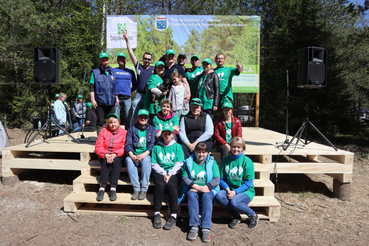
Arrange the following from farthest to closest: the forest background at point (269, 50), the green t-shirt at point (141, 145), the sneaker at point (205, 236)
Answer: the forest background at point (269, 50), the green t-shirt at point (141, 145), the sneaker at point (205, 236)

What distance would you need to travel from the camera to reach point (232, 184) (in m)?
3.08

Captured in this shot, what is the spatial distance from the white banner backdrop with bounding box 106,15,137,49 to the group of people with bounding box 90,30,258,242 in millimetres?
4283

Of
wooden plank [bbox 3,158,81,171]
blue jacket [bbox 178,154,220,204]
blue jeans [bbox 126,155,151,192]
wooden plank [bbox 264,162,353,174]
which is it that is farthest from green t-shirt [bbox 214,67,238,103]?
wooden plank [bbox 3,158,81,171]

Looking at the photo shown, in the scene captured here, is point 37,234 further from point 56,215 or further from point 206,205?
point 206,205

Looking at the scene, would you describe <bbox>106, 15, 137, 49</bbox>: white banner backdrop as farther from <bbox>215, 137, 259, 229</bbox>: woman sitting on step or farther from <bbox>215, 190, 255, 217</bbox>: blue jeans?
<bbox>215, 190, 255, 217</bbox>: blue jeans

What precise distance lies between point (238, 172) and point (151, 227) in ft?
3.78

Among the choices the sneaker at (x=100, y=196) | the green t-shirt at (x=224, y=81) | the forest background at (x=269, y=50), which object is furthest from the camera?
the forest background at (x=269, y=50)

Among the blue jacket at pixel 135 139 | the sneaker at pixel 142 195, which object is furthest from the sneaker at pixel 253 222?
the blue jacket at pixel 135 139

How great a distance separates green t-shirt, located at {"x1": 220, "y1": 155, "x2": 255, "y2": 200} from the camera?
9.87 feet

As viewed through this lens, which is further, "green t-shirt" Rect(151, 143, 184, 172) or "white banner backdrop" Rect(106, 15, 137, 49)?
"white banner backdrop" Rect(106, 15, 137, 49)

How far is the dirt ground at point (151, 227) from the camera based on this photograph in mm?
2674

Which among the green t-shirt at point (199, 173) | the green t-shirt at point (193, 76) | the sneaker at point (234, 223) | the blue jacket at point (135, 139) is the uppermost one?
the green t-shirt at point (193, 76)

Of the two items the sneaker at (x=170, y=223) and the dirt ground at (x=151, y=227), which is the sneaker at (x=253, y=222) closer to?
the dirt ground at (x=151, y=227)

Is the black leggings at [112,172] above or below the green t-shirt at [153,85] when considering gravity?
below
